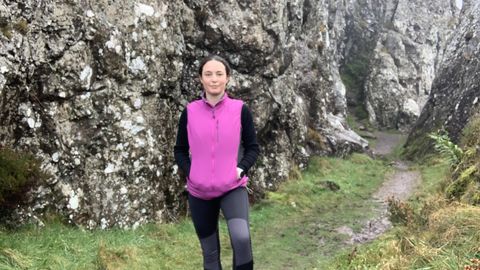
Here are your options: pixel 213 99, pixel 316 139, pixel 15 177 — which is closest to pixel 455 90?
pixel 316 139

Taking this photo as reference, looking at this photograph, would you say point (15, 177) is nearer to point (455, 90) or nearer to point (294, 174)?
point (294, 174)

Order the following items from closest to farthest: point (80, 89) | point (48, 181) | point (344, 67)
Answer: point (48, 181)
point (80, 89)
point (344, 67)

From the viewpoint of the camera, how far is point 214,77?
570cm

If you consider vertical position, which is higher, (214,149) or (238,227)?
(214,149)

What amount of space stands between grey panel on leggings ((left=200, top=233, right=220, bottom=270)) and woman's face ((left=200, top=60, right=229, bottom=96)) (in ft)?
6.10

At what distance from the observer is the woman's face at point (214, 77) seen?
18.6 ft

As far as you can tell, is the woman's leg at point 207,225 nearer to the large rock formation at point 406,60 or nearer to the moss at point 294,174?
the moss at point 294,174

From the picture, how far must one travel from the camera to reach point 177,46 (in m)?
13.6

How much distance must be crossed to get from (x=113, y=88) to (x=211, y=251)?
261 inches

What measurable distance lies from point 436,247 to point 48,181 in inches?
301

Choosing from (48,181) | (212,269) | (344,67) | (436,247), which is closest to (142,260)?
(48,181)

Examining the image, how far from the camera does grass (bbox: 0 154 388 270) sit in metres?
7.97

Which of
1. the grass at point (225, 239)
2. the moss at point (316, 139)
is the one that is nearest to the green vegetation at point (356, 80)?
the moss at point (316, 139)

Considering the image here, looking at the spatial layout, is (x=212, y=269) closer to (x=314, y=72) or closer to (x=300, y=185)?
(x=300, y=185)
